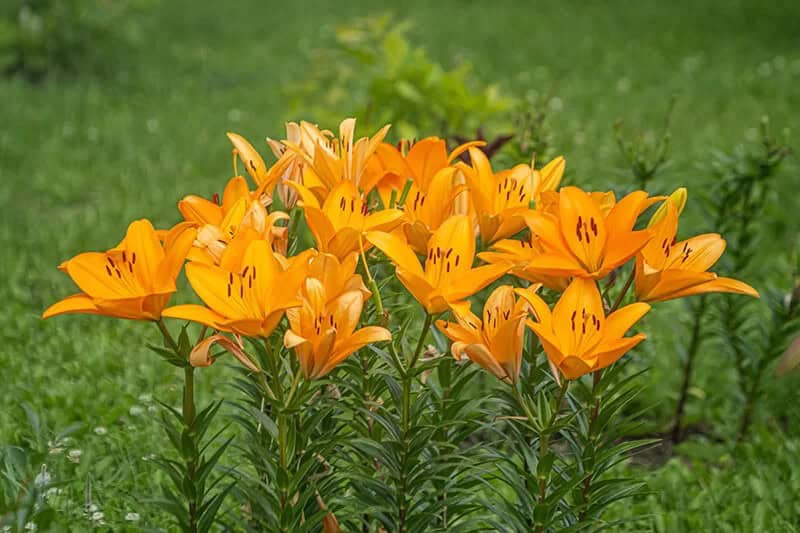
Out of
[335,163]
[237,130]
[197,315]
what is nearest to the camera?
[197,315]

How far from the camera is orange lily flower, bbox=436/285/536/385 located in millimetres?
1373

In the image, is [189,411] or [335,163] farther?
[335,163]

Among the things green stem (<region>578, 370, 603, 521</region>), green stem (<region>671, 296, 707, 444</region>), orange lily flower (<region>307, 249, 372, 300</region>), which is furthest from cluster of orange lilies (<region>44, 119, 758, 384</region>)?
green stem (<region>671, 296, 707, 444</region>)

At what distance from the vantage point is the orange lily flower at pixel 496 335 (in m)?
1.37

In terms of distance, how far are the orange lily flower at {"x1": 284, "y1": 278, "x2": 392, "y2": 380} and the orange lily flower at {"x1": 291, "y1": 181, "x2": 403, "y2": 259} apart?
130 mm

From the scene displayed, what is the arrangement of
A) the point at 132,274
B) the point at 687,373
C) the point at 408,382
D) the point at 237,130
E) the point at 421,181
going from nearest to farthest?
1. the point at 132,274
2. the point at 408,382
3. the point at 421,181
4. the point at 687,373
5. the point at 237,130

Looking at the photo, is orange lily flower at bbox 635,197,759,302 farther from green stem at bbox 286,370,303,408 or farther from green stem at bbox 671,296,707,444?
green stem at bbox 671,296,707,444

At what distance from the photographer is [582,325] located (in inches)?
54.6

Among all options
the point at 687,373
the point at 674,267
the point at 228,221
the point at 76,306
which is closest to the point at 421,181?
the point at 228,221

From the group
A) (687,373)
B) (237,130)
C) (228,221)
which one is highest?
(237,130)

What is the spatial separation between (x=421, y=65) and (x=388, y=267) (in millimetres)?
2209

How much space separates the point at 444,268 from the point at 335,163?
33 cm

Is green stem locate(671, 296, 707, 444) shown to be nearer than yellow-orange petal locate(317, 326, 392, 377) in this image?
No

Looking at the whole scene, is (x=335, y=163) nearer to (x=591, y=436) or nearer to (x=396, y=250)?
(x=396, y=250)
